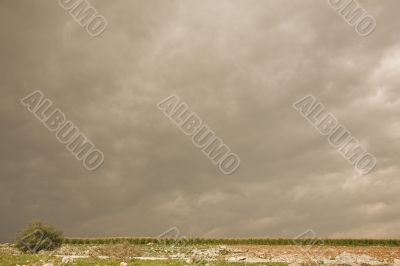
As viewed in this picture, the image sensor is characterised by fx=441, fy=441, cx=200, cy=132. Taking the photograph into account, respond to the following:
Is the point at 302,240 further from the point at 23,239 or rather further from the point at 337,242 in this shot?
the point at 23,239

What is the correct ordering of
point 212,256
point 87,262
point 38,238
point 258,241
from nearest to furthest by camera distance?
point 87,262 < point 212,256 < point 38,238 < point 258,241

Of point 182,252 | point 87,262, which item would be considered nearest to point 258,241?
point 182,252

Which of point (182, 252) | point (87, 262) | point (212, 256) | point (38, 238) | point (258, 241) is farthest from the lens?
point (258, 241)

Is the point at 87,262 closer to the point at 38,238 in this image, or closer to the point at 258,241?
the point at 38,238

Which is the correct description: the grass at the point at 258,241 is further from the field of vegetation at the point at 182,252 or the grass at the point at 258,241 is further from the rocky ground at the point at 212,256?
the rocky ground at the point at 212,256

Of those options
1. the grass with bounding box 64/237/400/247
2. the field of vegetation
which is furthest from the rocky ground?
the grass with bounding box 64/237/400/247

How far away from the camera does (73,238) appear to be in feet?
212

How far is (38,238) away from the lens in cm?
4266

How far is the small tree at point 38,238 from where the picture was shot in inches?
1607

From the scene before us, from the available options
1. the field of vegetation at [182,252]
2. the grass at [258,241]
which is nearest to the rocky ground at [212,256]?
the field of vegetation at [182,252]

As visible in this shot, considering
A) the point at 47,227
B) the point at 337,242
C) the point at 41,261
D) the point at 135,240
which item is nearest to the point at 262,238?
the point at 337,242

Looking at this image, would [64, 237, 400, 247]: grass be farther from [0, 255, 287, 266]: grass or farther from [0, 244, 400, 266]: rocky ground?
[0, 255, 287, 266]: grass

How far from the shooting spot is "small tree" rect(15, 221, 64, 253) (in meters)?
40.8

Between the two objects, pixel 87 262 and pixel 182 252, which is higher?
pixel 182 252
